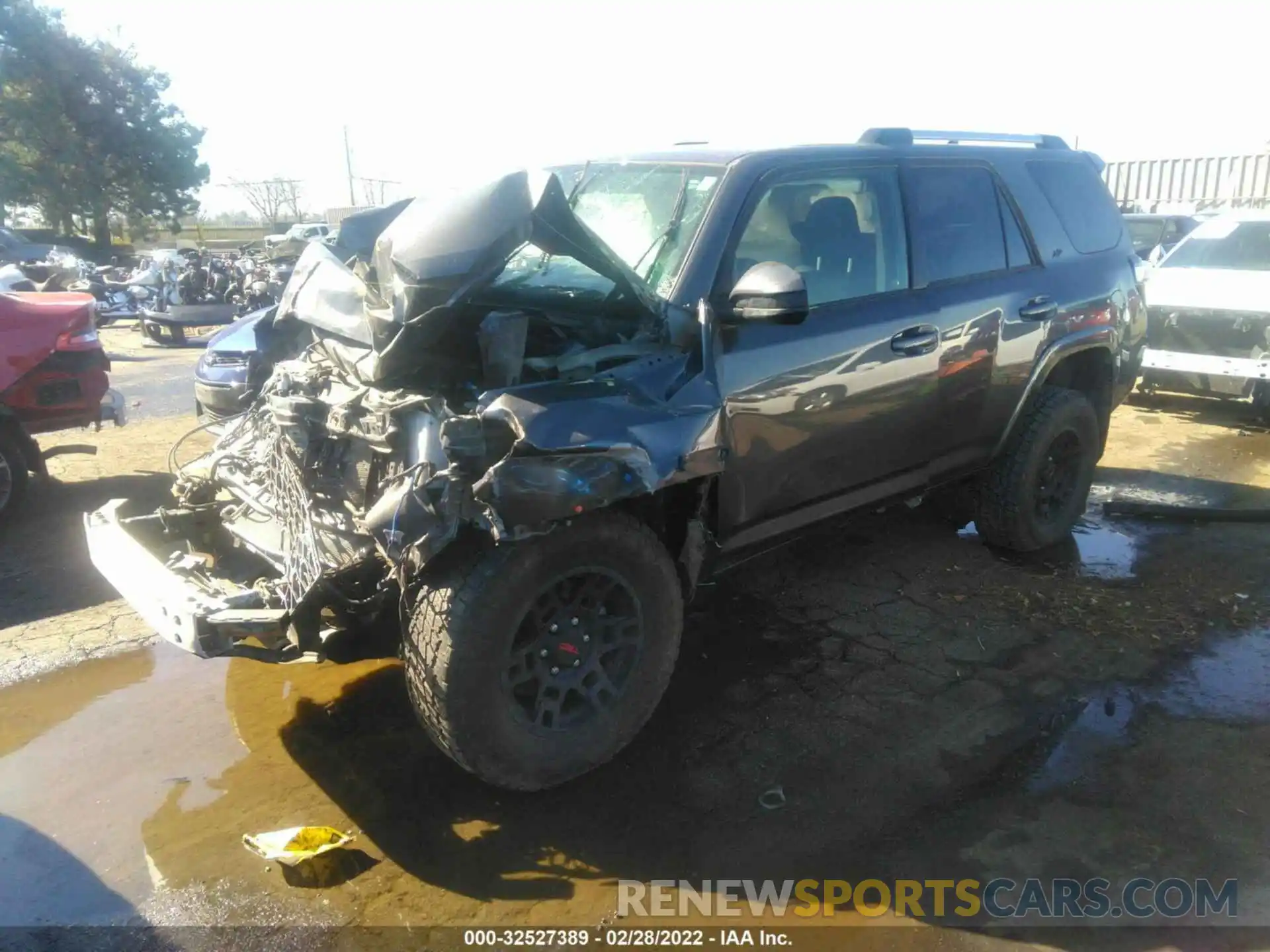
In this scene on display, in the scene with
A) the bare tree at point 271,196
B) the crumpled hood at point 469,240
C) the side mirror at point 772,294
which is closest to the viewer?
the crumpled hood at point 469,240

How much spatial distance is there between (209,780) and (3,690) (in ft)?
4.28

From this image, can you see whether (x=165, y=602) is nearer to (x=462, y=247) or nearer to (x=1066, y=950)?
(x=462, y=247)

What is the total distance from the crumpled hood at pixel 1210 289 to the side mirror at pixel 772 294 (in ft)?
21.4

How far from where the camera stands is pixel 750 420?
132 inches

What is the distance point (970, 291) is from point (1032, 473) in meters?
1.16

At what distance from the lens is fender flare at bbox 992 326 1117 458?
184 inches

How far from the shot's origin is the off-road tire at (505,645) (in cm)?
279

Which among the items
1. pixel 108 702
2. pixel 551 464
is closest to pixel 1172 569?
pixel 551 464

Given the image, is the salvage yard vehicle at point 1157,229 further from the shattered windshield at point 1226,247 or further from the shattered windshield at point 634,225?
the shattered windshield at point 634,225

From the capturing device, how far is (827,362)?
3609 millimetres

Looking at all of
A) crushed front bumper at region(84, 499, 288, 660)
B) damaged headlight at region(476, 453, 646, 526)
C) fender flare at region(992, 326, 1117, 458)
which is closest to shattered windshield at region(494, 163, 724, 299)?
damaged headlight at region(476, 453, 646, 526)

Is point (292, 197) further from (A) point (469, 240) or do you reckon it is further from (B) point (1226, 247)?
(A) point (469, 240)

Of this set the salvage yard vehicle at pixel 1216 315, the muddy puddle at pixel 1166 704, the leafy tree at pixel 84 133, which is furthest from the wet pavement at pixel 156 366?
the leafy tree at pixel 84 133

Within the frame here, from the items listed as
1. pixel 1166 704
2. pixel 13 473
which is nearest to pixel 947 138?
pixel 1166 704
